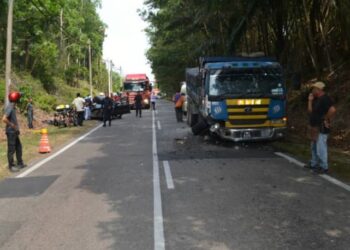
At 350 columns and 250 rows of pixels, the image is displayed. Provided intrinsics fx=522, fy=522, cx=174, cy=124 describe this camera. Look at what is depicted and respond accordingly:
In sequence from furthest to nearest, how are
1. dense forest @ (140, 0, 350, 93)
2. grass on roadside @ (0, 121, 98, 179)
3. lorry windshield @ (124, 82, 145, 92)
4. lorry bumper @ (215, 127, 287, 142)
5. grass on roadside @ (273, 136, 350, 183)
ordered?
lorry windshield @ (124, 82, 145, 92) < dense forest @ (140, 0, 350, 93) < lorry bumper @ (215, 127, 287, 142) < grass on roadside @ (0, 121, 98, 179) < grass on roadside @ (273, 136, 350, 183)

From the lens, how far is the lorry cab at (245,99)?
1571 centimetres

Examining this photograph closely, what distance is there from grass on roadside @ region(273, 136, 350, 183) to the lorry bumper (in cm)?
39

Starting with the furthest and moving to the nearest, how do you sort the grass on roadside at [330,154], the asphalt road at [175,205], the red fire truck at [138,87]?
the red fire truck at [138,87] → the grass on roadside at [330,154] → the asphalt road at [175,205]

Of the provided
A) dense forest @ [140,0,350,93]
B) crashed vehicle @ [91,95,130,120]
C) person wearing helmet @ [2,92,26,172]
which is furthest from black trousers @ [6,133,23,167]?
crashed vehicle @ [91,95,130,120]

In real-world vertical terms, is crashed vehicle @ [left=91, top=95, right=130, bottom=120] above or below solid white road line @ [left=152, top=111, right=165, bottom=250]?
above

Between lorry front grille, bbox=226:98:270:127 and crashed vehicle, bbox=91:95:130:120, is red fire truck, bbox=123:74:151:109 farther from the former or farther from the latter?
lorry front grille, bbox=226:98:270:127

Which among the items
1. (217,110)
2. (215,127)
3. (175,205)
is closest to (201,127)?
(215,127)

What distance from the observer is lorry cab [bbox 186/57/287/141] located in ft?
51.5

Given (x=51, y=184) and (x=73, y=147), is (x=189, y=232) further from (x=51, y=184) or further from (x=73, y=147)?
(x=73, y=147)

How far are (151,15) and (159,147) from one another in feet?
102

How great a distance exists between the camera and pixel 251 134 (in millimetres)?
15672

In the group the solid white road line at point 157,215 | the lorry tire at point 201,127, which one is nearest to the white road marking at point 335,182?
the solid white road line at point 157,215

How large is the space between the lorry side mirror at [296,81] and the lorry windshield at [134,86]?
79.1 ft

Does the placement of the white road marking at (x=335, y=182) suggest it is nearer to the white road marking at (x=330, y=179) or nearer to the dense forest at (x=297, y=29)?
the white road marking at (x=330, y=179)
